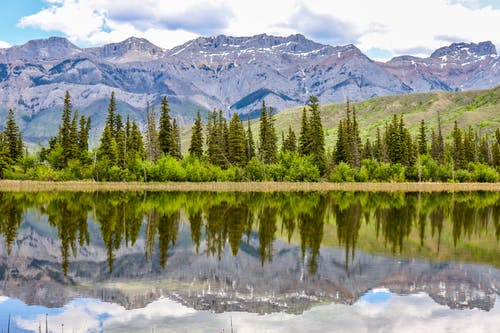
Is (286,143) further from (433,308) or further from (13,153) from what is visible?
(433,308)

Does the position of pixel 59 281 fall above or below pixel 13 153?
below

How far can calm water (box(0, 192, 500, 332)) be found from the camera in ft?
61.6

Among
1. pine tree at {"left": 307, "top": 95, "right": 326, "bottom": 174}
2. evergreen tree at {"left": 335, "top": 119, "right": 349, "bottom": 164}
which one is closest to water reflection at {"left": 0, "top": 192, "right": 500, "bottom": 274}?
pine tree at {"left": 307, "top": 95, "right": 326, "bottom": 174}

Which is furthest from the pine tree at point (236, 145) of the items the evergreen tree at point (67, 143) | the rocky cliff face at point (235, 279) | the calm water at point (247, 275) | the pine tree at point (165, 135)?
the rocky cliff face at point (235, 279)

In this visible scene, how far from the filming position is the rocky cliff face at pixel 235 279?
69.4 feet

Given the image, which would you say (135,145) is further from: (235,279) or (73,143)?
(235,279)

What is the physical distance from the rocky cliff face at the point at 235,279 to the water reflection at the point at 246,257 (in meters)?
0.05

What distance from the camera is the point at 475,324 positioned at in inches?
730

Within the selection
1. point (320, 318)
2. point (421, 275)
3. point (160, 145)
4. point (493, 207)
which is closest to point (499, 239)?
point (421, 275)

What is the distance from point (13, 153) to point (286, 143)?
188 ft

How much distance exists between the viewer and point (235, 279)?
2452 centimetres

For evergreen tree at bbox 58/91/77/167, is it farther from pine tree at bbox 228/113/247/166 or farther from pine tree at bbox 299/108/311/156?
pine tree at bbox 299/108/311/156

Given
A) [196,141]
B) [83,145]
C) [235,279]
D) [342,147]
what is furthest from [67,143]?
[235,279]

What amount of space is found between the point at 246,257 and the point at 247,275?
4392 mm
